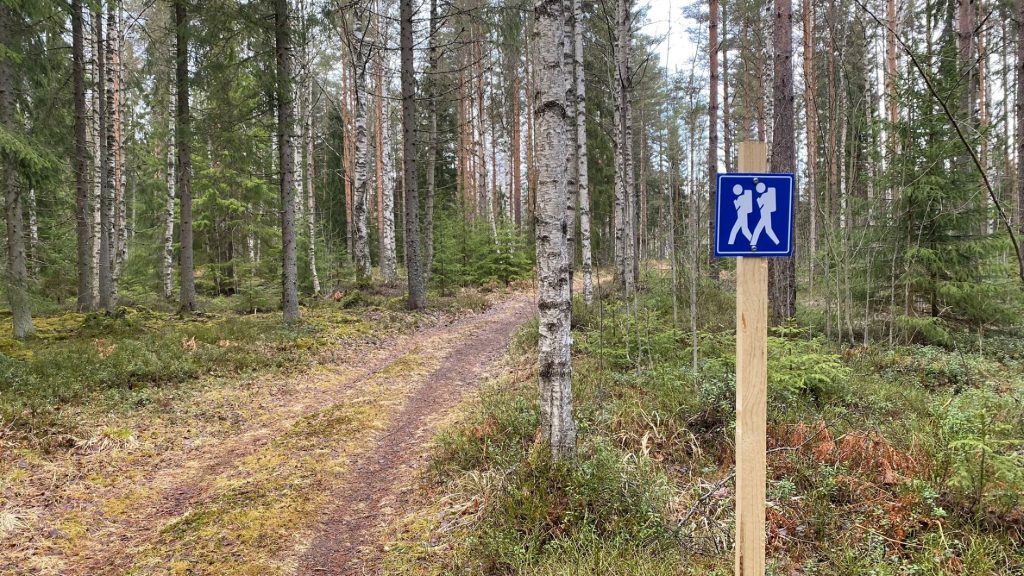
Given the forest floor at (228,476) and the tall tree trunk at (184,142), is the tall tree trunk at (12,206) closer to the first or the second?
the tall tree trunk at (184,142)

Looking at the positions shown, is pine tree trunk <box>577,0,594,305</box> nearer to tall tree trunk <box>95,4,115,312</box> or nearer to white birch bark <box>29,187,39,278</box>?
tall tree trunk <box>95,4,115,312</box>

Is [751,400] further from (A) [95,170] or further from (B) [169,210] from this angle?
(B) [169,210]

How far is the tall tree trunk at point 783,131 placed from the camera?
8.44 meters

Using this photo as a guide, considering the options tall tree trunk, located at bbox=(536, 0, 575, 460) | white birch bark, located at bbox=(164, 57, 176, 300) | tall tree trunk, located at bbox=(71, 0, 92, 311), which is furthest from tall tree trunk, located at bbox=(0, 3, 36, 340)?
tall tree trunk, located at bbox=(536, 0, 575, 460)

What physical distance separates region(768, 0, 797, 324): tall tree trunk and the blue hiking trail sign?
659 cm

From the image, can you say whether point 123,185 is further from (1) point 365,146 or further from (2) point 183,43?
(1) point 365,146

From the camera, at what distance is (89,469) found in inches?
204

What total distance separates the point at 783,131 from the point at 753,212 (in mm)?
7590

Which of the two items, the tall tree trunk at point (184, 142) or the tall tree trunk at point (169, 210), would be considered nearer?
the tall tree trunk at point (184, 142)

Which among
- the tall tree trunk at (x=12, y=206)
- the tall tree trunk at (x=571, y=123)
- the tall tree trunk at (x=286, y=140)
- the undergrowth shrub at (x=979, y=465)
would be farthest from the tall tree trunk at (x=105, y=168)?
the undergrowth shrub at (x=979, y=465)

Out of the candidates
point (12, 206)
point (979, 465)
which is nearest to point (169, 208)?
point (12, 206)

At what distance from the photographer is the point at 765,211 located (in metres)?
2.32

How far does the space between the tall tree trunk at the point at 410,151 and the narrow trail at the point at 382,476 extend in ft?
13.8

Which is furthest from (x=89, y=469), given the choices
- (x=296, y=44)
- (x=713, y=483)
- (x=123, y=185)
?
(x=123, y=185)
